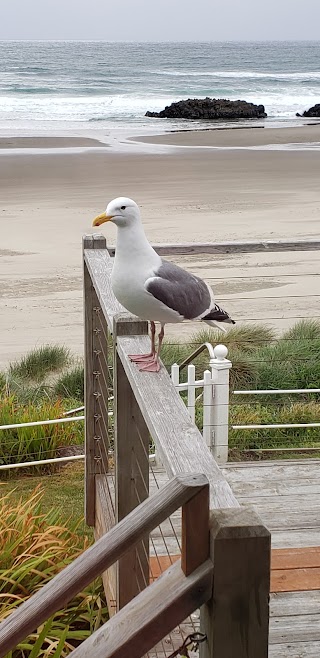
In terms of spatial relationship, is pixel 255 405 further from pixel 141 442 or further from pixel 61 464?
pixel 141 442

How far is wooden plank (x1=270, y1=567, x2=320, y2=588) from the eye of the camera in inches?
148

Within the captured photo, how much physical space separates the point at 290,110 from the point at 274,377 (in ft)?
121

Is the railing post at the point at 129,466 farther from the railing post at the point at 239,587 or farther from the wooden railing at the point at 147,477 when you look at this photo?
the railing post at the point at 239,587

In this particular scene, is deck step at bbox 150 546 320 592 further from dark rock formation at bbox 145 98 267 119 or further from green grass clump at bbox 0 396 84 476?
dark rock formation at bbox 145 98 267 119

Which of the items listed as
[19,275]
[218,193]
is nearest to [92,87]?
[218,193]

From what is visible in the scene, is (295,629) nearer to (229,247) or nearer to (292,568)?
(292,568)

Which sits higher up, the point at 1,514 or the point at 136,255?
the point at 136,255

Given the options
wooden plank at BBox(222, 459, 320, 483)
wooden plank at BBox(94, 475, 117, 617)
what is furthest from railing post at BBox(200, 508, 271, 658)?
wooden plank at BBox(222, 459, 320, 483)

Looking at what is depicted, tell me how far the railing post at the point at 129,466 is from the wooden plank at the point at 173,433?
0.76ft

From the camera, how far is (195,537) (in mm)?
1510

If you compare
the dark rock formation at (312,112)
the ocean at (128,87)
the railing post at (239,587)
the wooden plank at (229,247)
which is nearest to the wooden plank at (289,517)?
the wooden plank at (229,247)

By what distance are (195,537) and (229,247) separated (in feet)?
9.74

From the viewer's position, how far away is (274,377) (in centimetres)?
744

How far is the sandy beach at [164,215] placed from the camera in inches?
432
